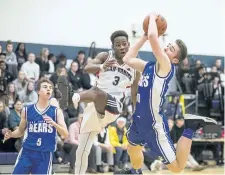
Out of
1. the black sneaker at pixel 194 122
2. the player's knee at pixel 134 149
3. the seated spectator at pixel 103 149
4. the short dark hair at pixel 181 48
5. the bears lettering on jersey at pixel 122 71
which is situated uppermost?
the short dark hair at pixel 181 48

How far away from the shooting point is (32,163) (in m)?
5.73

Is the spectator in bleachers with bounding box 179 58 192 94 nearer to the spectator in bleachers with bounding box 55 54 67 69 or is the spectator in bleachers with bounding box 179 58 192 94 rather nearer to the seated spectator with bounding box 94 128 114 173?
the spectator in bleachers with bounding box 55 54 67 69

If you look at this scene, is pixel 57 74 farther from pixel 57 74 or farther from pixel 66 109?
pixel 66 109

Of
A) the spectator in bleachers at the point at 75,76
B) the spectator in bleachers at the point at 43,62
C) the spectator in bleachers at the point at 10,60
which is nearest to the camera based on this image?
the spectator in bleachers at the point at 10,60

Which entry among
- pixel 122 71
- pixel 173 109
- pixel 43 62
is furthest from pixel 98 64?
pixel 173 109

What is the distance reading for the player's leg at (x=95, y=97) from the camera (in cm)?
603

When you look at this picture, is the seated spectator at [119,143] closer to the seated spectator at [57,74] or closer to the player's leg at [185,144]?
the seated spectator at [57,74]

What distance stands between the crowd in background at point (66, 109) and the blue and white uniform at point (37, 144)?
3.76 meters

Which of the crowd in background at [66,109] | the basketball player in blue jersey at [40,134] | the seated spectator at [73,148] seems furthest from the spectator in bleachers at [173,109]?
the basketball player in blue jersey at [40,134]

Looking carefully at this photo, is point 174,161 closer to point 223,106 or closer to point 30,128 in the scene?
point 30,128

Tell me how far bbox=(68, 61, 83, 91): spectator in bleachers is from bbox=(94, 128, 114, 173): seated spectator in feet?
5.44

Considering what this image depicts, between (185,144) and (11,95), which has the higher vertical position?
(11,95)

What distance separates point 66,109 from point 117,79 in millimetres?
5167

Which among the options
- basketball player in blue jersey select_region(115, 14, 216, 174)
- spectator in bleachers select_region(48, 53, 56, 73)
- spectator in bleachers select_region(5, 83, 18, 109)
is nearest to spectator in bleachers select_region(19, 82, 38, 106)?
spectator in bleachers select_region(5, 83, 18, 109)
